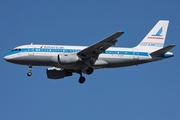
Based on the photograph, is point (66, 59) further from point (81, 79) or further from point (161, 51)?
point (161, 51)

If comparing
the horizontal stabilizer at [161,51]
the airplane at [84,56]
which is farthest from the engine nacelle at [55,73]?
the horizontal stabilizer at [161,51]

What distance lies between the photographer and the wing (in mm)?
45031

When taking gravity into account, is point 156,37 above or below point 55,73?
above

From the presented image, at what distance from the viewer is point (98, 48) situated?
155 ft

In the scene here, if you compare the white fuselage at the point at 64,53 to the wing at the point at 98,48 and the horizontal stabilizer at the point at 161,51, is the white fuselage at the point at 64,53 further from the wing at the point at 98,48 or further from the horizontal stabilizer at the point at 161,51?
the wing at the point at 98,48

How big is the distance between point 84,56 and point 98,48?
1.79m

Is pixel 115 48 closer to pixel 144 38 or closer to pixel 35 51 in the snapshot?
pixel 144 38

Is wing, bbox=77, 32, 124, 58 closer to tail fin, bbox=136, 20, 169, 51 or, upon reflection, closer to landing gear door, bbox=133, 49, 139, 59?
landing gear door, bbox=133, 49, 139, 59

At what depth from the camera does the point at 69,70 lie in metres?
52.1

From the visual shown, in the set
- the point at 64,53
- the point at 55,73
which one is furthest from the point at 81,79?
the point at 64,53

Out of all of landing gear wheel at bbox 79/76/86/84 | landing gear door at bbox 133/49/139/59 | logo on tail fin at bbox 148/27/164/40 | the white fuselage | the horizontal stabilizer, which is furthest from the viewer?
logo on tail fin at bbox 148/27/164/40

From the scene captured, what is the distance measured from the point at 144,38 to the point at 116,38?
9.54m

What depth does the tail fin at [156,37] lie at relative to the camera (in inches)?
2066

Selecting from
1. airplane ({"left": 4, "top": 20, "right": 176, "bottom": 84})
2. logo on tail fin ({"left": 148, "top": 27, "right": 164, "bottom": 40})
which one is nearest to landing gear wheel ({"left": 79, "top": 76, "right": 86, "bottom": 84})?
airplane ({"left": 4, "top": 20, "right": 176, "bottom": 84})
